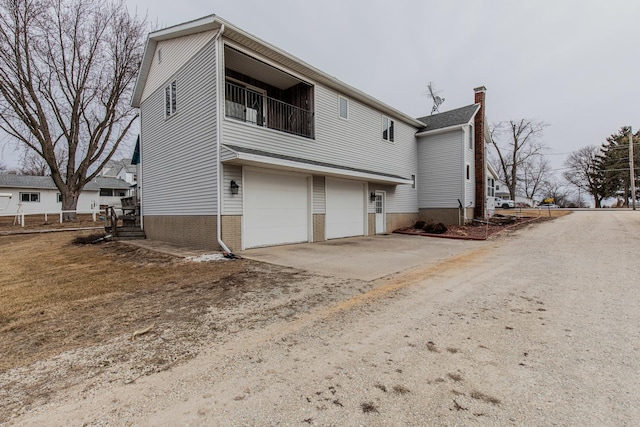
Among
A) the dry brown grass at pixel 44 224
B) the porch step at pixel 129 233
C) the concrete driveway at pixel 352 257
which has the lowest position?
the concrete driveway at pixel 352 257

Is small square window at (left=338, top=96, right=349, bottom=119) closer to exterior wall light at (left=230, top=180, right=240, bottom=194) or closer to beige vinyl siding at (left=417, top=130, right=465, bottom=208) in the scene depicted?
exterior wall light at (left=230, top=180, right=240, bottom=194)

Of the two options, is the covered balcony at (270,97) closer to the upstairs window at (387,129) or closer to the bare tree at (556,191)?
the upstairs window at (387,129)

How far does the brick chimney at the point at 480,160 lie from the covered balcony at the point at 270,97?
37.5ft

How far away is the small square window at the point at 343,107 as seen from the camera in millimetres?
12531

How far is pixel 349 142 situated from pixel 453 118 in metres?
8.06

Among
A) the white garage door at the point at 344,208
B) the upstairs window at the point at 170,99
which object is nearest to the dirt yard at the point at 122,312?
the white garage door at the point at 344,208

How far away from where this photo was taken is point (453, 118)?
1695 centimetres

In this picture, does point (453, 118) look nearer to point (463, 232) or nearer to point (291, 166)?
point (463, 232)

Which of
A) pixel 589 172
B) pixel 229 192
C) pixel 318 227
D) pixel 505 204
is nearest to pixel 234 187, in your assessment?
pixel 229 192

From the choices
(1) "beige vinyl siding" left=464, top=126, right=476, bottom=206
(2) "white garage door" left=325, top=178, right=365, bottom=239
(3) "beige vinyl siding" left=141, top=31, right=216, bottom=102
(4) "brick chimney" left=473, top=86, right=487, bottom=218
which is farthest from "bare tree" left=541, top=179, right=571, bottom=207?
(3) "beige vinyl siding" left=141, top=31, right=216, bottom=102

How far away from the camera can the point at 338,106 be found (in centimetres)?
1240

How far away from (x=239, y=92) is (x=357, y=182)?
6.11 metres

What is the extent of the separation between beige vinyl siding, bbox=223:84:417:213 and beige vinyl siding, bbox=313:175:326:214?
33.4 inches

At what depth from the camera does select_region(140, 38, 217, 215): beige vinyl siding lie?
29.1 ft
